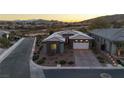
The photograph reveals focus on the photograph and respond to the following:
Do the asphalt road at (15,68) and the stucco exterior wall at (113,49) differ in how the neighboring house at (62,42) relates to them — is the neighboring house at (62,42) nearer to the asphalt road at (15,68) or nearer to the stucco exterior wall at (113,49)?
the asphalt road at (15,68)

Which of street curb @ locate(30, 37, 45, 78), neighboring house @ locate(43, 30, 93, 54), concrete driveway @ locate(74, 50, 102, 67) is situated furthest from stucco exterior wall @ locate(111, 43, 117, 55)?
street curb @ locate(30, 37, 45, 78)

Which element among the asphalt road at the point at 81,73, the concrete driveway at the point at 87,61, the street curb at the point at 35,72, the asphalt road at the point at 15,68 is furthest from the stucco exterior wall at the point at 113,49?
the asphalt road at the point at 15,68

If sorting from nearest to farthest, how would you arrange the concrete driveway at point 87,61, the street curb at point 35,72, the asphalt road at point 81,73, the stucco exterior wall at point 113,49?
1. the street curb at point 35,72
2. the asphalt road at point 81,73
3. the concrete driveway at point 87,61
4. the stucco exterior wall at point 113,49

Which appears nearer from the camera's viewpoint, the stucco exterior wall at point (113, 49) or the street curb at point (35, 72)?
the street curb at point (35, 72)

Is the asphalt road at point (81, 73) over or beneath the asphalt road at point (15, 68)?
beneath

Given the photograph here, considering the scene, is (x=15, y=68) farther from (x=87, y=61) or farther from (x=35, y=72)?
(x=87, y=61)

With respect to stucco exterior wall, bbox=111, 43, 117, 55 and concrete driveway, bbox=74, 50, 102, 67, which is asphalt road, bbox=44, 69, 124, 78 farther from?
stucco exterior wall, bbox=111, 43, 117, 55

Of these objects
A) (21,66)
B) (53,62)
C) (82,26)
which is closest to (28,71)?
(21,66)

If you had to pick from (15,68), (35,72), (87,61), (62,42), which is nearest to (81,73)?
(35,72)

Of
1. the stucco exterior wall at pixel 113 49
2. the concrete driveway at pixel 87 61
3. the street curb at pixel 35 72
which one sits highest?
the stucco exterior wall at pixel 113 49
